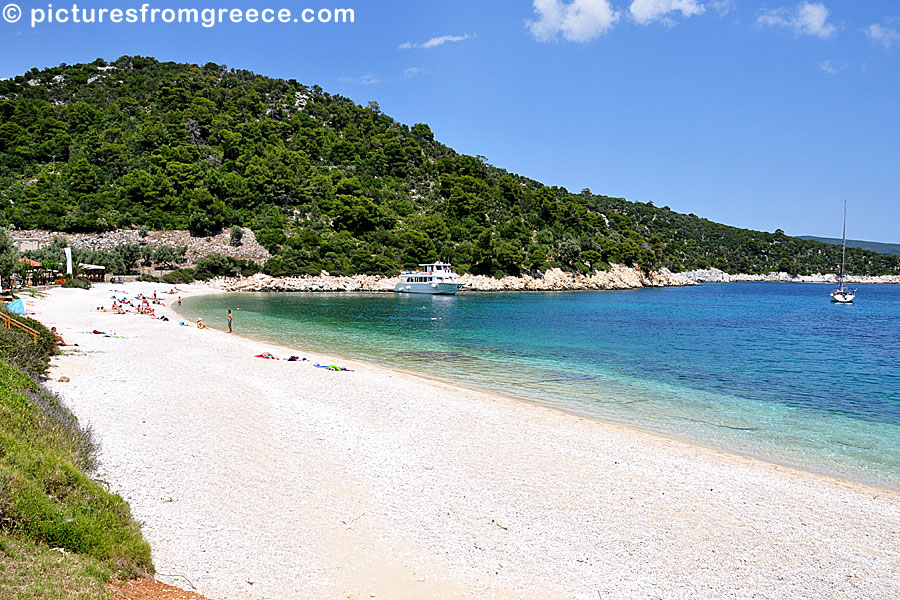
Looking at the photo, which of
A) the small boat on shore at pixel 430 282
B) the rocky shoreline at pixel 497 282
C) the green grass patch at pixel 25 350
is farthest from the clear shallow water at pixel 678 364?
the small boat on shore at pixel 430 282

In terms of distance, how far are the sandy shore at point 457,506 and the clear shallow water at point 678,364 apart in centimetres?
176

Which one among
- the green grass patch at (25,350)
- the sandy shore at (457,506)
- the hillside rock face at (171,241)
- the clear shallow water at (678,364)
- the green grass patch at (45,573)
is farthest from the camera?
the hillside rock face at (171,241)

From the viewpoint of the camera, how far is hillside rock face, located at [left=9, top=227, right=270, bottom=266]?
58844 mm

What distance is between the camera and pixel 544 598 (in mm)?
4773

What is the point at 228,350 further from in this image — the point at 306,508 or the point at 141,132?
the point at 141,132

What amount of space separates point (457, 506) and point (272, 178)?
72.9 m

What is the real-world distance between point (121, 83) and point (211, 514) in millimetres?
106592

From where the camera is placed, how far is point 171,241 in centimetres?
6384

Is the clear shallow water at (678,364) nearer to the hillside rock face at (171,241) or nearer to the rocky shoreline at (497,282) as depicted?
the rocky shoreline at (497,282)

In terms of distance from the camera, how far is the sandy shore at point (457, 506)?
16.4 ft

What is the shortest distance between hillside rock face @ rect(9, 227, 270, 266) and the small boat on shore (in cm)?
1707

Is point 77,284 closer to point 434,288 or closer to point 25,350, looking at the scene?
point 434,288

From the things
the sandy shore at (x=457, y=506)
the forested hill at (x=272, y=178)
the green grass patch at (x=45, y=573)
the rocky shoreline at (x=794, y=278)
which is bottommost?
the sandy shore at (x=457, y=506)

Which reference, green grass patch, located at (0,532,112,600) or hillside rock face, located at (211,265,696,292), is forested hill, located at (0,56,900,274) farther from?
green grass patch, located at (0,532,112,600)
